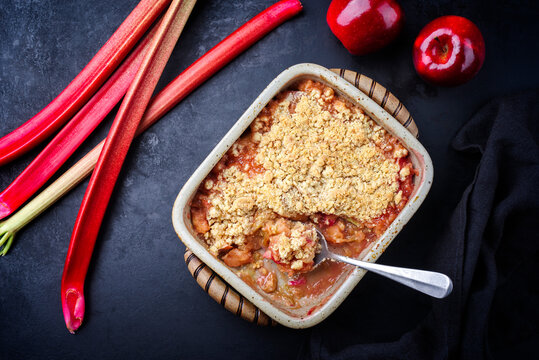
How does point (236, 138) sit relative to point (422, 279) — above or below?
above

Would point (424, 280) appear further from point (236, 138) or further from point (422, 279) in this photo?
point (236, 138)

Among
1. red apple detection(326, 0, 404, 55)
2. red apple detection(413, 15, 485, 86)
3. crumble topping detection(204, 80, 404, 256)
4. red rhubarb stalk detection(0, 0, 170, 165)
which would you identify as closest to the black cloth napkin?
red apple detection(413, 15, 485, 86)

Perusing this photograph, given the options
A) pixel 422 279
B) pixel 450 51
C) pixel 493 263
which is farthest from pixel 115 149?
pixel 493 263

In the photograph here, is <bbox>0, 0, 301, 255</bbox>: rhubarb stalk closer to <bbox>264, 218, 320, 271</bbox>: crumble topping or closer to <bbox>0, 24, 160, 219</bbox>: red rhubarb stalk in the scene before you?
<bbox>0, 24, 160, 219</bbox>: red rhubarb stalk

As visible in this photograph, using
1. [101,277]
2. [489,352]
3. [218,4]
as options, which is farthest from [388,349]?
[218,4]

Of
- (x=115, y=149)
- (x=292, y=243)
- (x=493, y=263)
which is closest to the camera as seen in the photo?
(x=292, y=243)

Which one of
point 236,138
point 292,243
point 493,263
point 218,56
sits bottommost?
point 493,263

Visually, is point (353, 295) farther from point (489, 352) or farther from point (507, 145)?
point (507, 145)

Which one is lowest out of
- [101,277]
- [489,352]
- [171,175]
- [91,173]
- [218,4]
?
[489,352]
